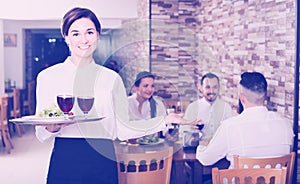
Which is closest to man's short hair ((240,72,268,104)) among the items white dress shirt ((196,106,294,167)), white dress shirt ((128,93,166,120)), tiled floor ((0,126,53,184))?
white dress shirt ((196,106,294,167))

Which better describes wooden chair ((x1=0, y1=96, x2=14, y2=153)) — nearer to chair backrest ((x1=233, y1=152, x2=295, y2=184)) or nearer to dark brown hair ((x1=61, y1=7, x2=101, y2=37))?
dark brown hair ((x1=61, y1=7, x2=101, y2=37))

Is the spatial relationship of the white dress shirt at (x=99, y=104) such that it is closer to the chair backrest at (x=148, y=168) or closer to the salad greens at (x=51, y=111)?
the salad greens at (x=51, y=111)

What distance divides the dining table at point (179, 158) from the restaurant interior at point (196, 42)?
5 centimetres

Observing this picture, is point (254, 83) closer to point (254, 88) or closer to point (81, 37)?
point (254, 88)

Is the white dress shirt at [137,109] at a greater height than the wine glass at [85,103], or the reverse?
the wine glass at [85,103]

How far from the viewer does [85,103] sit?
2.24m


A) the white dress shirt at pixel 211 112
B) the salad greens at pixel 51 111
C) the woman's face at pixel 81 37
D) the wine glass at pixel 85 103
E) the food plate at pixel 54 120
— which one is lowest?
the white dress shirt at pixel 211 112

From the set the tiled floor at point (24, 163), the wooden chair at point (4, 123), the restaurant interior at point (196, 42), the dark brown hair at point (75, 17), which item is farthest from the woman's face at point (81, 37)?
the wooden chair at point (4, 123)

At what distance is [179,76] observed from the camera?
4180 mm

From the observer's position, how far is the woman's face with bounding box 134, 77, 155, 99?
3.68 m

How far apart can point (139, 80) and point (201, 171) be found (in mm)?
1174

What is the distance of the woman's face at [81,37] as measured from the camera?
7.36ft

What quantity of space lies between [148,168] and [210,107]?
160cm

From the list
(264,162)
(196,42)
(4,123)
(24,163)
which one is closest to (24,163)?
(24,163)
